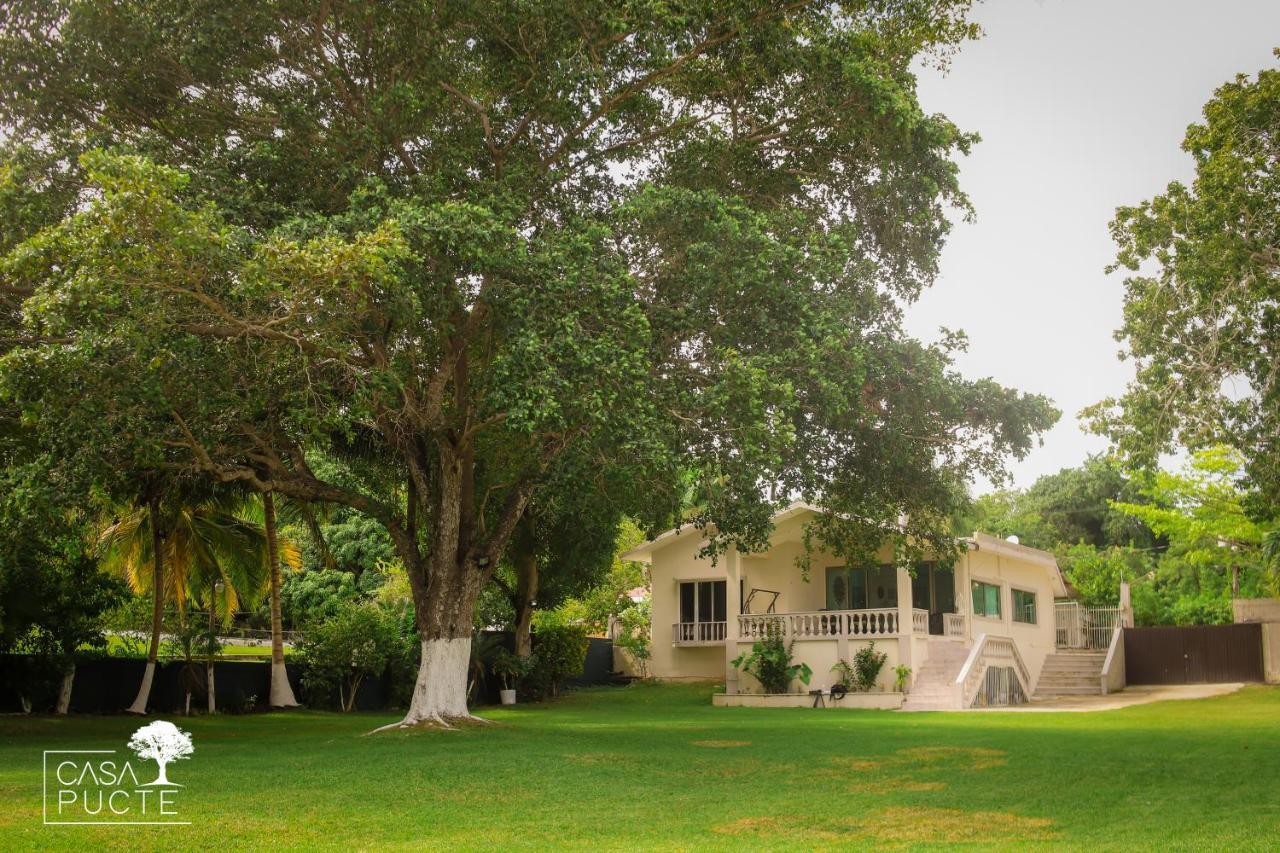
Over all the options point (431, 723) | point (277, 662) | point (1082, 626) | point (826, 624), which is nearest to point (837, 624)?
point (826, 624)

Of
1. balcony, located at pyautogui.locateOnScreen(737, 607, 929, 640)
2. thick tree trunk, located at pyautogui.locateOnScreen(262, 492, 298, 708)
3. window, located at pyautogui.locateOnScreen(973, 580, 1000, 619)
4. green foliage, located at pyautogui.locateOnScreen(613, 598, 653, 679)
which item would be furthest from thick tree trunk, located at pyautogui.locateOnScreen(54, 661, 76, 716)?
window, located at pyautogui.locateOnScreen(973, 580, 1000, 619)

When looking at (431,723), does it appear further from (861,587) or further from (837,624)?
(861,587)

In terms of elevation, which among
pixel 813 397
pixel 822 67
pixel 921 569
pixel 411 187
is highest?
pixel 822 67

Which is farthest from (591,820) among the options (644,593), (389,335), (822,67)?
(644,593)

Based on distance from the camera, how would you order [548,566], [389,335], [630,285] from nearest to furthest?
[630,285]
[389,335]
[548,566]

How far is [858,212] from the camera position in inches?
741

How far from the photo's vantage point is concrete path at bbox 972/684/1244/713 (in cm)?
2519

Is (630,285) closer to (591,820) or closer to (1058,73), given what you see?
(591,820)

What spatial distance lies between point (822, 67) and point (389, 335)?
743 centimetres

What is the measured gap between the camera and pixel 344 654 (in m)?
27.2

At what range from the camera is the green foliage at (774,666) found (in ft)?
90.7

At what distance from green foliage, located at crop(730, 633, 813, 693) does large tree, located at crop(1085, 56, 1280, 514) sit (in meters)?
11.4

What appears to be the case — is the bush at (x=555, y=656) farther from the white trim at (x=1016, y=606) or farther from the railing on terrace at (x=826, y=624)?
the white trim at (x=1016, y=606)

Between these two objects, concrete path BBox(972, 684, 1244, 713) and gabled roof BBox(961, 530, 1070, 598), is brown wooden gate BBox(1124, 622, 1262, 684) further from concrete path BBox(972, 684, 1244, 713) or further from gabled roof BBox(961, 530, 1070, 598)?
gabled roof BBox(961, 530, 1070, 598)
